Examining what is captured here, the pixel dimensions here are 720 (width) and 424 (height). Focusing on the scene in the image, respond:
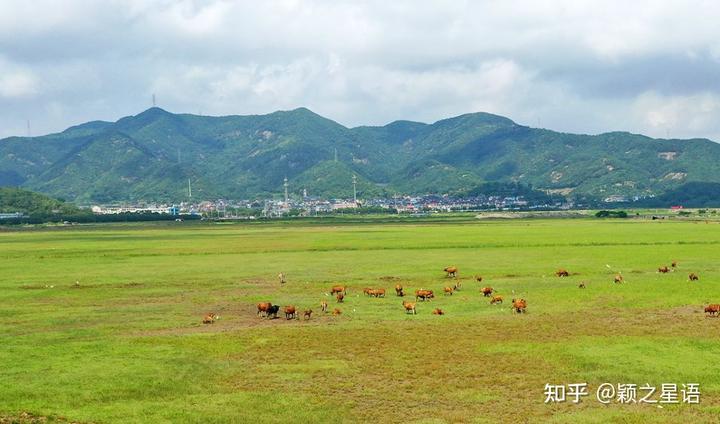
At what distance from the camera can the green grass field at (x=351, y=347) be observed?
24078 mm

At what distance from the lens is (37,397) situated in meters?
25.2

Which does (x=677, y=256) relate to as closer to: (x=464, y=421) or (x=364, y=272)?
(x=364, y=272)

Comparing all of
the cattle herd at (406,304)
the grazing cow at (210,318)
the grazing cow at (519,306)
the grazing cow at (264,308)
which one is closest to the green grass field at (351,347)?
the grazing cow at (210,318)

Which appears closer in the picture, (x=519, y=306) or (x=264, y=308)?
(x=519, y=306)

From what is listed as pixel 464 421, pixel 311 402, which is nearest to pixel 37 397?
pixel 311 402

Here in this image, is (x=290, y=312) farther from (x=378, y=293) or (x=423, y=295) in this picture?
(x=423, y=295)

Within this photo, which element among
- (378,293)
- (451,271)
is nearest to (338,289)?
(378,293)

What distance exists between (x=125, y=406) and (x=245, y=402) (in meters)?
→ 4.20

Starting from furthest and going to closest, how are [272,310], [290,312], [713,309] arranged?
[272,310] → [290,312] → [713,309]

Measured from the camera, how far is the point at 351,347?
Result: 32.8 metres

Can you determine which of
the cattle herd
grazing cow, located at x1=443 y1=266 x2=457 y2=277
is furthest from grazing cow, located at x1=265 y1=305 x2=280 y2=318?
grazing cow, located at x1=443 y1=266 x2=457 y2=277

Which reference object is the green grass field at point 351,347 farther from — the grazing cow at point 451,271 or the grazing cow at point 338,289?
the grazing cow at point 338,289

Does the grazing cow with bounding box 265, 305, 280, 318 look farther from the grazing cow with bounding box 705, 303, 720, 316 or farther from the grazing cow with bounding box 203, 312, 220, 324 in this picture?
the grazing cow with bounding box 705, 303, 720, 316

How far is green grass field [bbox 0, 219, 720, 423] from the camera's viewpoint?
24.1m
